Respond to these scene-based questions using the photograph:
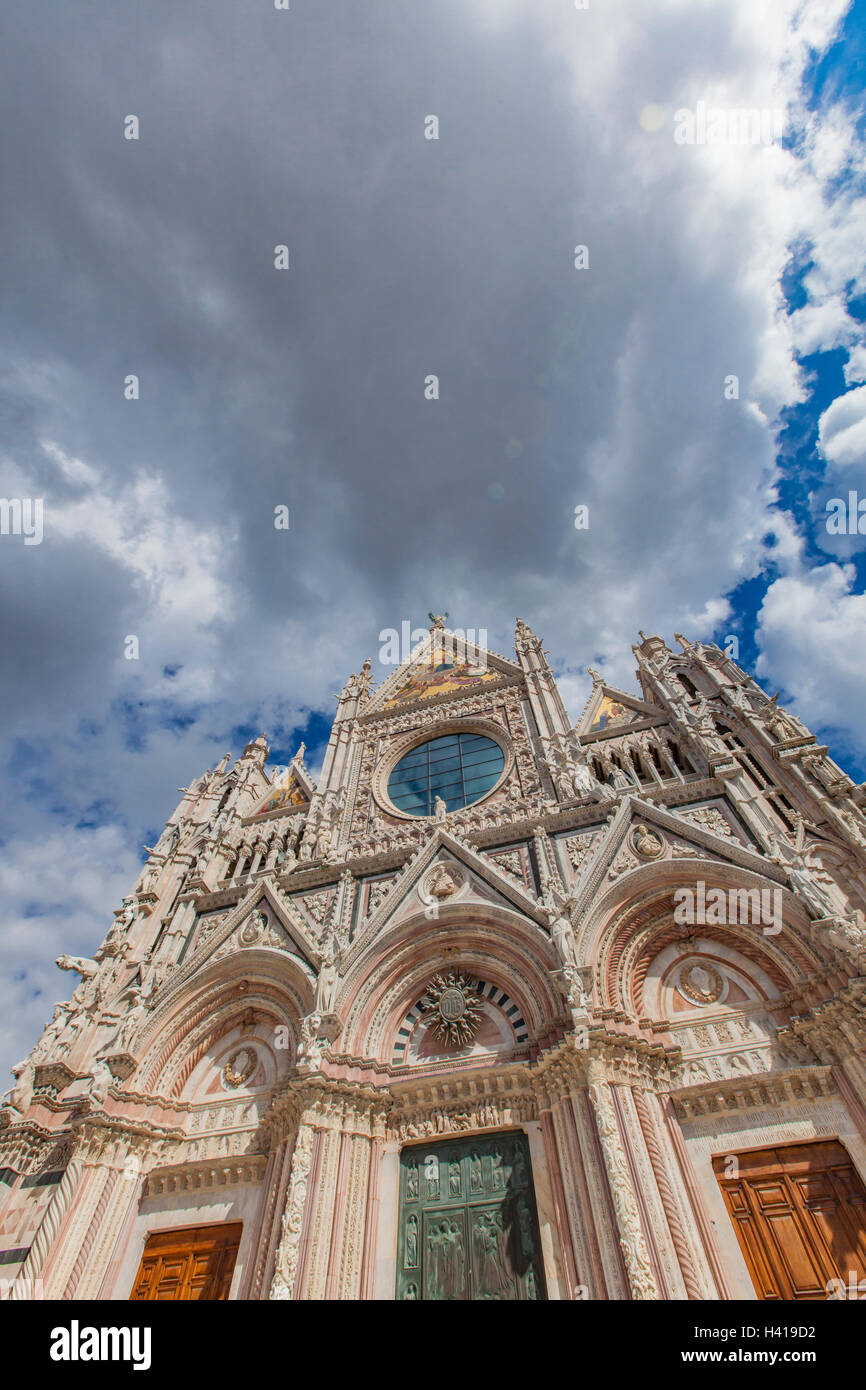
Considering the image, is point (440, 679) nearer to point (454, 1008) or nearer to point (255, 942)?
point (255, 942)

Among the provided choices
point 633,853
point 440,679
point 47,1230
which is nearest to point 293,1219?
point 47,1230

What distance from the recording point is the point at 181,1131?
515 inches

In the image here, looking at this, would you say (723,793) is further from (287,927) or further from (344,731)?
(344,731)

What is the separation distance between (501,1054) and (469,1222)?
8.08 ft

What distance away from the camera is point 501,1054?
479 inches

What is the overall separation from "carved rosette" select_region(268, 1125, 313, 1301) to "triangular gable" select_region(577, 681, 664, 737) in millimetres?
11474

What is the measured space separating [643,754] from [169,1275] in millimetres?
13594

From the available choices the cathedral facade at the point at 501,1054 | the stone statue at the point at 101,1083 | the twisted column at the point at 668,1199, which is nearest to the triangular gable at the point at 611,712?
the cathedral facade at the point at 501,1054

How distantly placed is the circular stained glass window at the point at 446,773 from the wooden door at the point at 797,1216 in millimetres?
9871

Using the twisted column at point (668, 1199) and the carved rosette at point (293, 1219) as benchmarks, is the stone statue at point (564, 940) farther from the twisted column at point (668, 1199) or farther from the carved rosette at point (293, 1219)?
the carved rosette at point (293, 1219)

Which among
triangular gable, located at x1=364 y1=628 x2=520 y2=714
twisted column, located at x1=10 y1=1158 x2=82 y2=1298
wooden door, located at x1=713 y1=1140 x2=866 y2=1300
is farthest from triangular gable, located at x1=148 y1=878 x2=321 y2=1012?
wooden door, located at x1=713 y1=1140 x2=866 y2=1300

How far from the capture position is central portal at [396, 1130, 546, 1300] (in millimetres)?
9836
